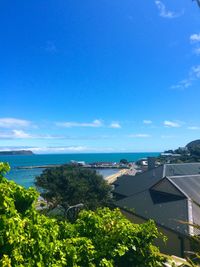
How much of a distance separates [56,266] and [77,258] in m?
0.91

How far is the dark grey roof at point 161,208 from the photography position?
19.3 metres

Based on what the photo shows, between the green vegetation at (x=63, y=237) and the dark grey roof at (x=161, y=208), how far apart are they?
10541mm

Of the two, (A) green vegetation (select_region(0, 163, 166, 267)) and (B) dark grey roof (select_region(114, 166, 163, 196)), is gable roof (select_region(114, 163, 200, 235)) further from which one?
(A) green vegetation (select_region(0, 163, 166, 267))

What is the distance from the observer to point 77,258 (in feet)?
21.1

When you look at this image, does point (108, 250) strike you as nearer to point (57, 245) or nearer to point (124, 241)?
point (124, 241)

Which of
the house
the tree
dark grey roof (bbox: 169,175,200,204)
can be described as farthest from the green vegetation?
the tree

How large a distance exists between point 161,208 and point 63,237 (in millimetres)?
16520

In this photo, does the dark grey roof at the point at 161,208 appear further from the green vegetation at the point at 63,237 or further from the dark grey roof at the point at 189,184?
the green vegetation at the point at 63,237

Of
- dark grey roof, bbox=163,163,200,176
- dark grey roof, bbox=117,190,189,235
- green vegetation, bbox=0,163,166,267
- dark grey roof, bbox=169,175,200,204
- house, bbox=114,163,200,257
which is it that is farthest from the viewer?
dark grey roof, bbox=163,163,200,176

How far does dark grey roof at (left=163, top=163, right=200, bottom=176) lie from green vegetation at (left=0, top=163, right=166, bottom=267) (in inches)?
1073

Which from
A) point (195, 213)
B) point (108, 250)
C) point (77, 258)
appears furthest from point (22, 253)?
point (195, 213)

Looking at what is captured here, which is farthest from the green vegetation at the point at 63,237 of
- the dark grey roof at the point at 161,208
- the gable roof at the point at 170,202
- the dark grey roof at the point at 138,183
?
the dark grey roof at the point at 138,183

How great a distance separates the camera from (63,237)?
7504 millimetres

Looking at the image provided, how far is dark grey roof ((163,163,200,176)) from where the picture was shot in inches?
1385
